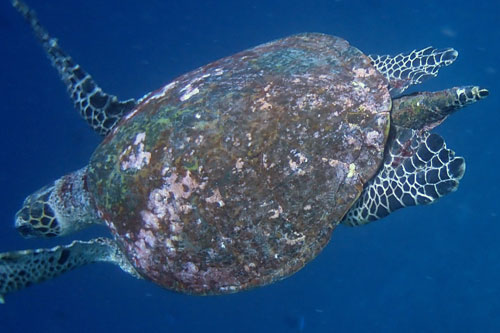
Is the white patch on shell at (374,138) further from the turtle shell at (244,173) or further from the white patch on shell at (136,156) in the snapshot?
the white patch on shell at (136,156)

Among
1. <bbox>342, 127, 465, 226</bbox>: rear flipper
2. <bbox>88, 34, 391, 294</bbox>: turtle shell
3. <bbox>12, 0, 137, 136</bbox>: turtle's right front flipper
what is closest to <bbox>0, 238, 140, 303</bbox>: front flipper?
<bbox>88, 34, 391, 294</bbox>: turtle shell

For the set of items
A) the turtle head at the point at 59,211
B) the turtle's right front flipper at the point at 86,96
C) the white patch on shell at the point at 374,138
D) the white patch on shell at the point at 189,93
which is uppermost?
the turtle's right front flipper at the point at 86,96

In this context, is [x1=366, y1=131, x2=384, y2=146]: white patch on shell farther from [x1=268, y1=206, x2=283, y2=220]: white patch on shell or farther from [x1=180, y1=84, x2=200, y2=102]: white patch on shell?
[x1=180, y1=84, x2=200, y2=102]: white patch on shell

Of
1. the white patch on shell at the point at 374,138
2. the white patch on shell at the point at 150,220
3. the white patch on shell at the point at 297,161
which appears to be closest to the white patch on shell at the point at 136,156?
the white patch on shell at the point at 150,220

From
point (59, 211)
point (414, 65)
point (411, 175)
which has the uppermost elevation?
point (59, 211)

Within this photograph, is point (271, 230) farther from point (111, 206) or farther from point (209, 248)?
point (111, 206)

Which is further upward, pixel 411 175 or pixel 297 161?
pixel 297 161

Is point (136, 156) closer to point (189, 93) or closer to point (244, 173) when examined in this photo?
point (189, 93)

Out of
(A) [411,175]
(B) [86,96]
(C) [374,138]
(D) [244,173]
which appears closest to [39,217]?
(B) [86,96]
